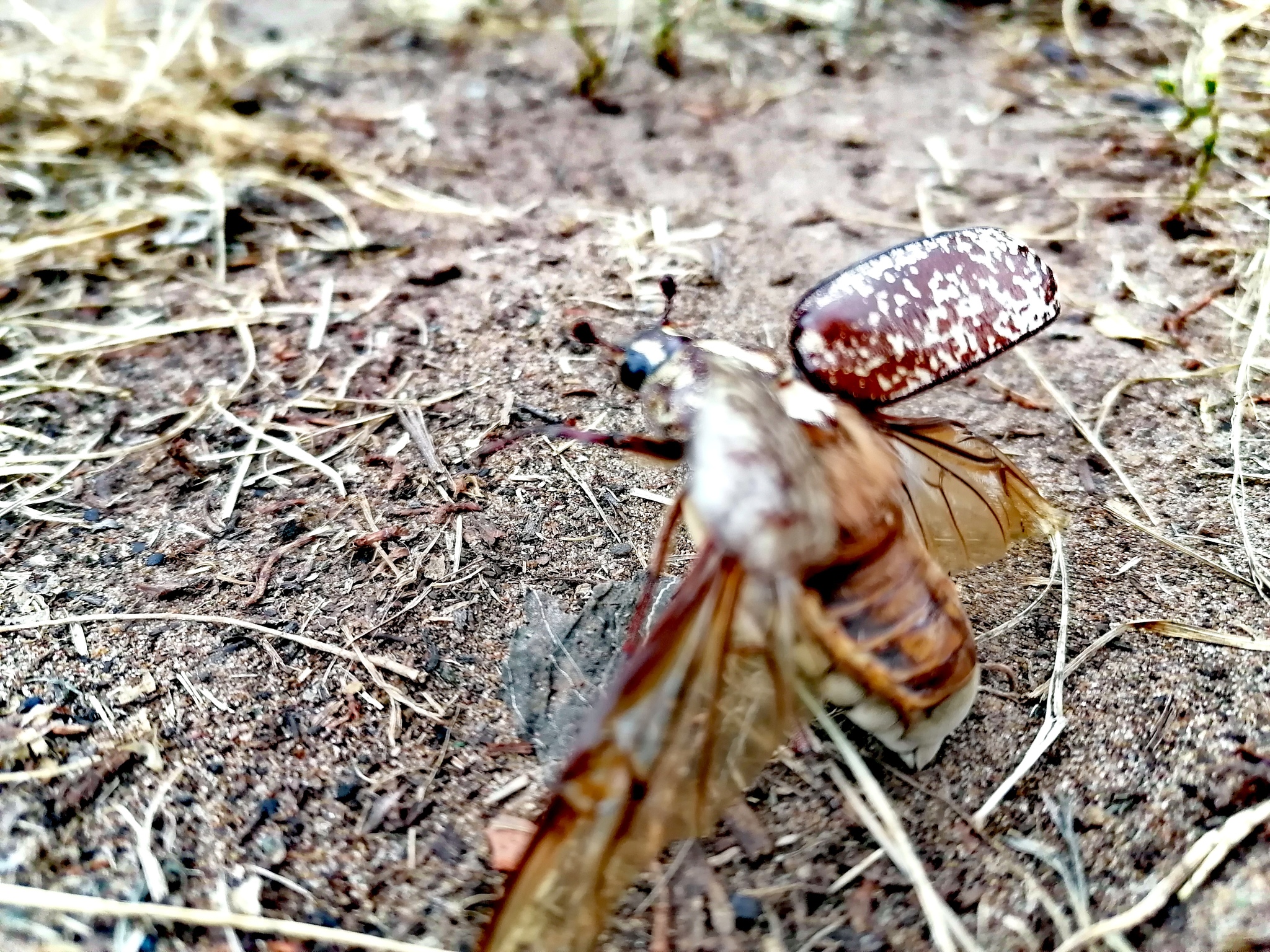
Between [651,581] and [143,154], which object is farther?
[143,154]

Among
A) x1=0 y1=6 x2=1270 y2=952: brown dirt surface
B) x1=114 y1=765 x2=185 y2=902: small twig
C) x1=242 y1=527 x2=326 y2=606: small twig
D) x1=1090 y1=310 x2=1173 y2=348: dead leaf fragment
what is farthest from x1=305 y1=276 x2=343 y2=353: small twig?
x1=1090 y1=310 x2=1173 y2=348: dead leaf fragment

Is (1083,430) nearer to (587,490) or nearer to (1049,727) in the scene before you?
(1049,727)

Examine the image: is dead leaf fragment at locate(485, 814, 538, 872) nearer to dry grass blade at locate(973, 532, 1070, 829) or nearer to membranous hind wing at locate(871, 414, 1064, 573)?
dry grass blade at locate(973, 532, 1070, 829)

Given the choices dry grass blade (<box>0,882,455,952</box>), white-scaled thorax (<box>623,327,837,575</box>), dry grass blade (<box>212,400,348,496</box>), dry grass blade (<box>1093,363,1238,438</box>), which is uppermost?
white-scaled thorax (<box>623,327,837,575</box>)

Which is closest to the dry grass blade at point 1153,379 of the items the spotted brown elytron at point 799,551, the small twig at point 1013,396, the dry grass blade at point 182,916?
the small twig at point 1013,396

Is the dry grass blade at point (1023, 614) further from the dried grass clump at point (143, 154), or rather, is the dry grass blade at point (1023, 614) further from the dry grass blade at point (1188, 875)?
the dried grass clump at point (143, 154)

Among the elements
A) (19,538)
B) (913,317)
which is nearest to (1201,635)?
(913,317)
